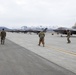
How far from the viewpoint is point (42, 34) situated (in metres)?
31.1

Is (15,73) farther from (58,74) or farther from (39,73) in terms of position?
(58,74)

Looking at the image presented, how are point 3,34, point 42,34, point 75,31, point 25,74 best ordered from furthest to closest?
point 75,31, point 3,34, point 42,34, point 25,74

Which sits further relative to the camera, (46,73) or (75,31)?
(75,31)

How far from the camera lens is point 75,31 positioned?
64.9 metres

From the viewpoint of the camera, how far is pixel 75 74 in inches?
440

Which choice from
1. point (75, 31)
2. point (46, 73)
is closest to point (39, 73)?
point (46, 73)

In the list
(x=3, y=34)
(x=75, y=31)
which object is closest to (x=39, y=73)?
(x=3, y=34)

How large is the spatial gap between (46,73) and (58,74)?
0.50 metres

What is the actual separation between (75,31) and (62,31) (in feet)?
13.2

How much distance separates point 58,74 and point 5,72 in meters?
2.13

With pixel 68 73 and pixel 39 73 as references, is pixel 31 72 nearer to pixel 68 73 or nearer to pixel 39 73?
pixel 39 73

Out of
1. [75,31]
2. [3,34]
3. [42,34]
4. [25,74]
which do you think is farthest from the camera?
[75,31]

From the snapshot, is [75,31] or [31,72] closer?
[31,72]

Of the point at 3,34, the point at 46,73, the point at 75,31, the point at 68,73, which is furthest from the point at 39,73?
the point at 75,31
